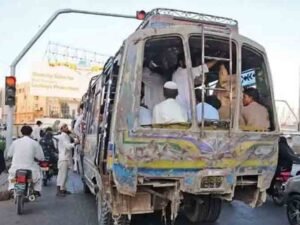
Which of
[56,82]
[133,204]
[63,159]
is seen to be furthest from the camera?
[56,82]

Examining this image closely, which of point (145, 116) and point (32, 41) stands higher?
point (32, 41)

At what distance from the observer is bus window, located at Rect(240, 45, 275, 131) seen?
6055 millimetres

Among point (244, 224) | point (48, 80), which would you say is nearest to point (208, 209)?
point (244, 224)

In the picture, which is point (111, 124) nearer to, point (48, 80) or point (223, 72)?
point (223, 72)

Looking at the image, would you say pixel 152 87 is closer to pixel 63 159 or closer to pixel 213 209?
pixel 213 209

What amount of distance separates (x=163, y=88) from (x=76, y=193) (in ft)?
20.7

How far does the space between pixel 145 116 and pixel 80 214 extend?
3.70 meters

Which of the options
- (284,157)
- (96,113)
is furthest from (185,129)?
(284,157)

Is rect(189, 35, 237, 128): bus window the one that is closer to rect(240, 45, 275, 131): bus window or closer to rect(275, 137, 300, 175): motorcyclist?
rect(240, 45, 275, 131): bus window

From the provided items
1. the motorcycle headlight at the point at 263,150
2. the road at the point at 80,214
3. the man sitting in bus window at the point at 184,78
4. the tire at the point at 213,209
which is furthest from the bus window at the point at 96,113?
the motorcycle headlight at the point at 263,150

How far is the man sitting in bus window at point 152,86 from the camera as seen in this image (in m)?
5.86

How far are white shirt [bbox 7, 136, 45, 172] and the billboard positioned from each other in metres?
29.9

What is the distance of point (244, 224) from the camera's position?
774 centimetres

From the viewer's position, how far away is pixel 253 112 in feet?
20.1
